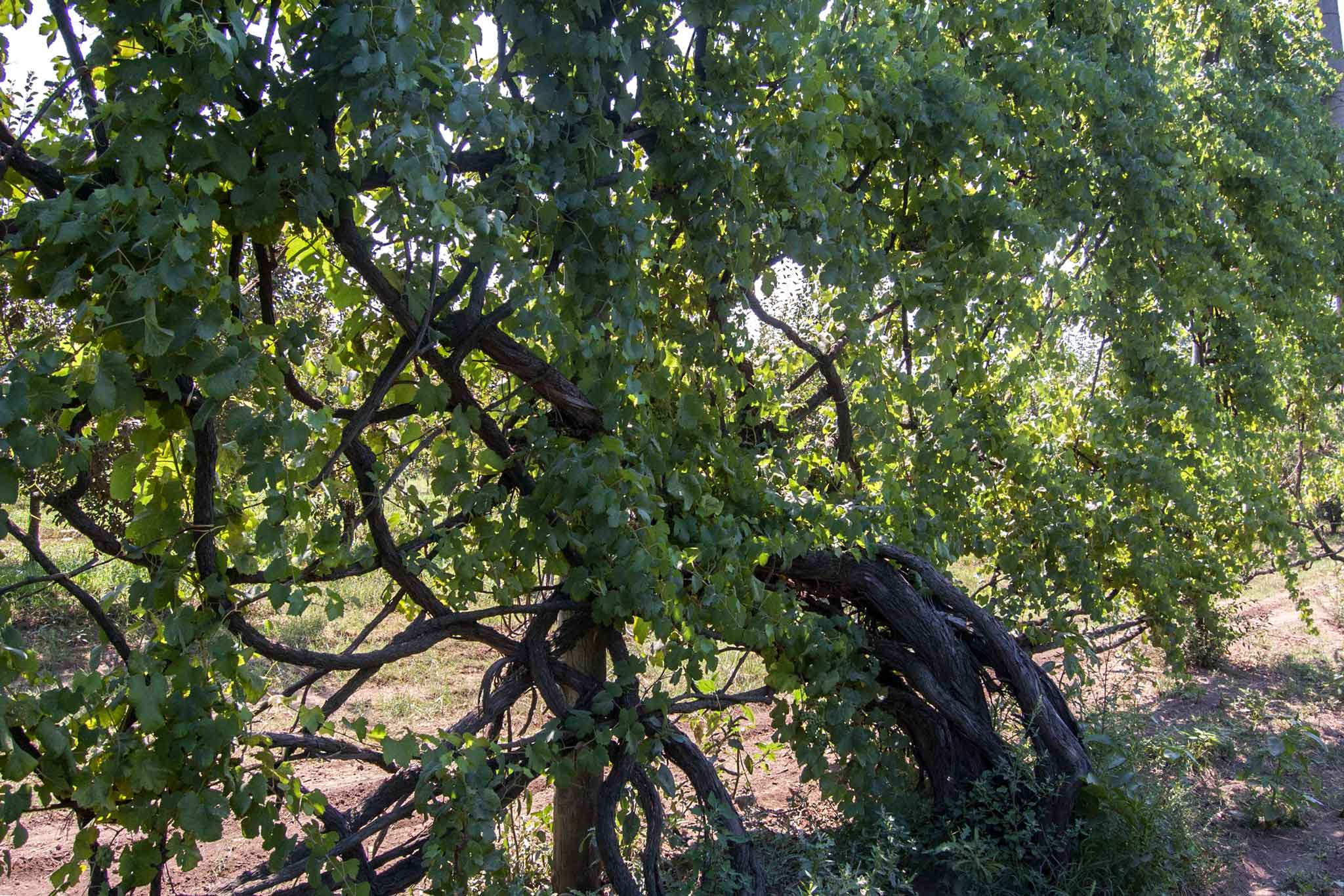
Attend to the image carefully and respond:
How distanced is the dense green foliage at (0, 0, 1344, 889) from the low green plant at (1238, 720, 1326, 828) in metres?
0.87

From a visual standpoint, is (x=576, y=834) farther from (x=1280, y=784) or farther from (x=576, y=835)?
(x=1280, y=784)

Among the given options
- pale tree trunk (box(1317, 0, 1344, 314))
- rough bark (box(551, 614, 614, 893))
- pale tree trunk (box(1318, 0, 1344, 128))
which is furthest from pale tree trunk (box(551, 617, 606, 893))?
pale tree trunk (box(1318, 0, 1344, 128))

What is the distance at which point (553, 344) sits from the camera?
9.09ft

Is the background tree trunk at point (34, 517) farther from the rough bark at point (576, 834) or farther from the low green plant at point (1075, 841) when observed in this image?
the low green plant at point (1075, 841)

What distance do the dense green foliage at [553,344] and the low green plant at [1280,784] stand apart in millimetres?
871

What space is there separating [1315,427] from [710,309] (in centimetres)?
574

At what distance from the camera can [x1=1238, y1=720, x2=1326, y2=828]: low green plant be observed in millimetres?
4285

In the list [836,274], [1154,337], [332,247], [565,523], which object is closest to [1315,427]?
[1154,337]

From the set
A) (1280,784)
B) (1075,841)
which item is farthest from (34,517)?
(1280,784)

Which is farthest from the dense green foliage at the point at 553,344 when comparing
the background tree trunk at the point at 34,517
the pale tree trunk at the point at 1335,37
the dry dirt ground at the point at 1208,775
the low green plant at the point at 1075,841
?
the pale tree trunk at the point at 1335,37

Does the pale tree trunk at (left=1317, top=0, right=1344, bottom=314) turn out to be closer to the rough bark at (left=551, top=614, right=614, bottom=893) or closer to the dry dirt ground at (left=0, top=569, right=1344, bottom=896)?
the dry dirt ground at (left=0, top=569, right=1344, bottom=896)

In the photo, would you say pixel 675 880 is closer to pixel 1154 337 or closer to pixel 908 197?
pixel 908 197

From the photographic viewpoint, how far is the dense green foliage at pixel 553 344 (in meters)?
2.13

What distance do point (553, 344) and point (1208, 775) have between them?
12.0 ft
